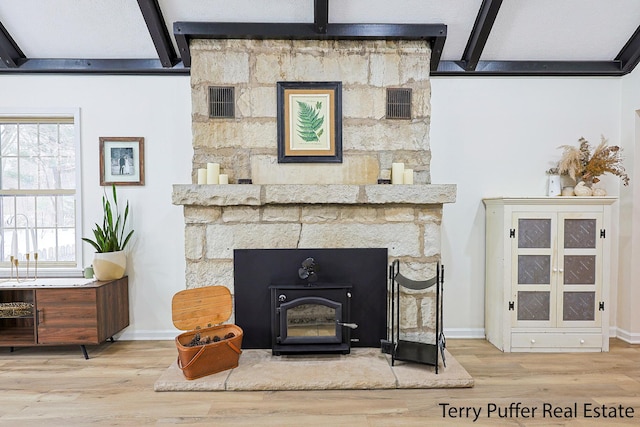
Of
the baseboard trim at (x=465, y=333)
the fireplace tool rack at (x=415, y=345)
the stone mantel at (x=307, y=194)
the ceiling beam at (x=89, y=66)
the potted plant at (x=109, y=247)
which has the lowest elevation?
the baseboard trim at (x=465, y=333)

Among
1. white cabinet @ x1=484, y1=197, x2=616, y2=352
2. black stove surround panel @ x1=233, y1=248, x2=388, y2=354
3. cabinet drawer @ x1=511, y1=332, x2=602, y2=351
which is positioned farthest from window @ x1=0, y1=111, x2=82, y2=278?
cabinet drawer @ x1=511, y1=332, x2=602, y2=351

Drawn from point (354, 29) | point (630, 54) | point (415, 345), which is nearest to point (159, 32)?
point (354, 29)

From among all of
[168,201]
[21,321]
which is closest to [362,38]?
[168,201]

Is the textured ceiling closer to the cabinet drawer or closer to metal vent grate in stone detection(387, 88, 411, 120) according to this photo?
metal vent grate in stone detection(387, 88, 411, 120)

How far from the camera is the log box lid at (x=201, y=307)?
9.20ft

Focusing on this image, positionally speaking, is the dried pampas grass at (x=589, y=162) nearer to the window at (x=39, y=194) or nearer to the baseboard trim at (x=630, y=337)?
the baseboard trim at (x=630, y=337)

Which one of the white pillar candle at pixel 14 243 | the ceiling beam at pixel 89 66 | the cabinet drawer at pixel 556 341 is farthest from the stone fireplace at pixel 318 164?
the white pillar candle at pixel 14 243

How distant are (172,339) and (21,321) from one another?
1358 millimetres

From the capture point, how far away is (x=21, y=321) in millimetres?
3531

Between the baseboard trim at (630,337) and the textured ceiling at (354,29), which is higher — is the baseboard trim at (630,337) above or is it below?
below

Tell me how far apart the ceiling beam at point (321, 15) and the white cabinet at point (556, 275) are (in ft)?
6.76

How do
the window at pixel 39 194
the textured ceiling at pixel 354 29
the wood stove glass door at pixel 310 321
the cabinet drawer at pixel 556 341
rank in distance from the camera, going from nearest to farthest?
1. the wood stove glass door at pixel 310 321
2. the textured ceiling at pixel 354 29
3. the cabinet drawer at pixel 556 341
4. the window at pixel 39 194

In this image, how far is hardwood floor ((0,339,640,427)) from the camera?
7.38ft

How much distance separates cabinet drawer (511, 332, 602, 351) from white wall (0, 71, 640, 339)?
43 centimetres
